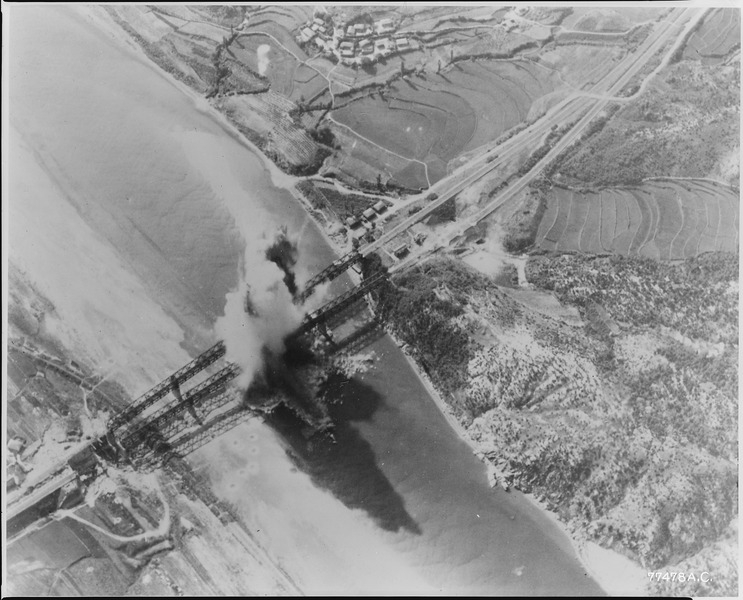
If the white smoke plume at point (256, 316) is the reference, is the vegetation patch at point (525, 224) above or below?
below

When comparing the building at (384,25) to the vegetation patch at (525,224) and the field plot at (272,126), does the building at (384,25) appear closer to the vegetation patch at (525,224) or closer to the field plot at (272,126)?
the field plot at (272,126)

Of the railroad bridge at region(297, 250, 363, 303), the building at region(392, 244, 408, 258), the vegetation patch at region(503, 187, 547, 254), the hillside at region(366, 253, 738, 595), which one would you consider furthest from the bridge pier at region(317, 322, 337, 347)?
the vegetation patch at region(503, 187, 547, 254)

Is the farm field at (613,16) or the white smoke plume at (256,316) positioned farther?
the farm field at (613,16)

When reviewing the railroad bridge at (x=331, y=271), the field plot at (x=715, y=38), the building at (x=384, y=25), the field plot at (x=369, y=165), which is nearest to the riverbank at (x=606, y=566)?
the railroad bridge at (x=331, y=271)

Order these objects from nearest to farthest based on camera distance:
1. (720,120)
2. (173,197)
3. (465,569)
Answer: (465,569), (173,197), (720,120)

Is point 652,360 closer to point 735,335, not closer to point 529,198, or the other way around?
point 735,335

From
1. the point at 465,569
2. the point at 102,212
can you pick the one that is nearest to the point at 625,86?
the point at 465,569

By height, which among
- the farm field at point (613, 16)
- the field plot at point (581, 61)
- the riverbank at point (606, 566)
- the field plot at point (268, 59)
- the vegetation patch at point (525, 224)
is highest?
the field plot at point (268, 59)
